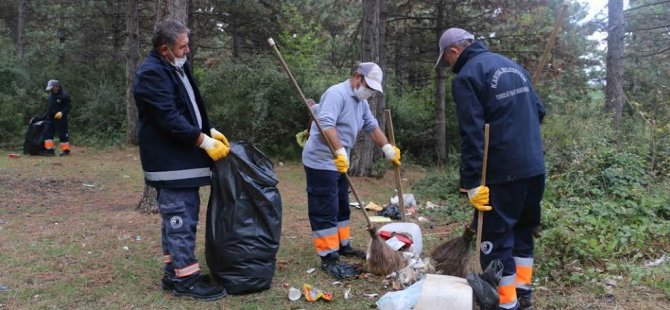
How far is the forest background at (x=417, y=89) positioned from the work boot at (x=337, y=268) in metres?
1.47

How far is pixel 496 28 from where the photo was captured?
468 inches

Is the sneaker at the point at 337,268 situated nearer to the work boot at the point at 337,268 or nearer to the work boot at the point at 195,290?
the work boot at the point at 337,268

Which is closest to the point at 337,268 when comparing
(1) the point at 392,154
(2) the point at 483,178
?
(1) the point at 392,154

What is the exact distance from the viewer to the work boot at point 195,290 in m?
3.43

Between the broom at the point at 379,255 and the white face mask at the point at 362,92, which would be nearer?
the broom at the point at 379,255

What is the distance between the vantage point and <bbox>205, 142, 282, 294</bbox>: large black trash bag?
3453 mm

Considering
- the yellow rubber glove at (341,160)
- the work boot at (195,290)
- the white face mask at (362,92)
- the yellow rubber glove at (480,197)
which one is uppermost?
the white face mask at (362,92)

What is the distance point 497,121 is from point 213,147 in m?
1.80

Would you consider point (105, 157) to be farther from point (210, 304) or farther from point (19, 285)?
point (210, 304)

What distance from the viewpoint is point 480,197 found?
9.75 ft

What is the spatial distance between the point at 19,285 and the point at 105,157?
8667mm

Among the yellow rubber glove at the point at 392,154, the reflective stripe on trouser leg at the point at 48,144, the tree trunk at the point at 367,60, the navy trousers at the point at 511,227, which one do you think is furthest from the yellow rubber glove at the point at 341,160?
the reflective stripe on trouser leg at the point at 48,144

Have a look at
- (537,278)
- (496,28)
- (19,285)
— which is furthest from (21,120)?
(537,278)

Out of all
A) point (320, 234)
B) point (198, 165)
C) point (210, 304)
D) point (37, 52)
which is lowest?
point (210, 304)
